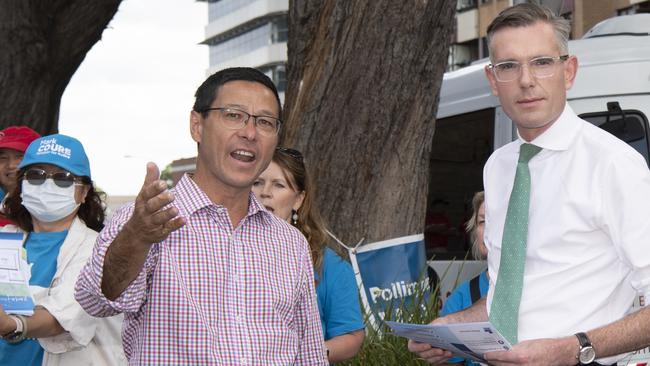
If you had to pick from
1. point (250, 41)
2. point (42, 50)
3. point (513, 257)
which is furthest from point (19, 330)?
point (250, 41)

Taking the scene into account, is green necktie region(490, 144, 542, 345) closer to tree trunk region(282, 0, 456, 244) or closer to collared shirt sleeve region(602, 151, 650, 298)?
collared shirt sleeve region(602, 151, 650, 298)

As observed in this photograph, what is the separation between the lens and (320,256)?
4637mm

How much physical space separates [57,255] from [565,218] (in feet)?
8.16

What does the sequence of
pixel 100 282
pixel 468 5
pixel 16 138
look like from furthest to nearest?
pixel 468 5 < pixel 16 138 < pixel 100 282

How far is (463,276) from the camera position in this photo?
27.9ft

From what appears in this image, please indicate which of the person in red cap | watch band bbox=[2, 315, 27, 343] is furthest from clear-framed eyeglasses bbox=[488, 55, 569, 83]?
the person in red cap

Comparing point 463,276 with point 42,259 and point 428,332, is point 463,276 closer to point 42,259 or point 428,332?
point 42,259

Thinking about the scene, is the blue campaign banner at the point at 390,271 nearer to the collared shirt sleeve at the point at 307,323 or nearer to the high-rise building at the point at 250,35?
the collared shirt sleeve at the point at 307,323

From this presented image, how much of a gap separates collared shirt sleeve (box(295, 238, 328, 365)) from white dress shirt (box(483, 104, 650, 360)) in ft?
2.37

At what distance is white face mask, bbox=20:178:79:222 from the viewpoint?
482 centimetres

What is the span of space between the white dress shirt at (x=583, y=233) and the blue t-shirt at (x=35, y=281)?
91.1 inches

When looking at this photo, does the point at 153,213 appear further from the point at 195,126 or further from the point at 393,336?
the point at 393,336

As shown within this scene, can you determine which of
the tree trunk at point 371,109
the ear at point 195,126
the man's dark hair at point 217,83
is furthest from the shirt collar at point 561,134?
the tree trunk at point 371,109

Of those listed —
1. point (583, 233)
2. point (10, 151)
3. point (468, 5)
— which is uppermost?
point (468, 5)
